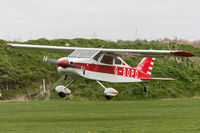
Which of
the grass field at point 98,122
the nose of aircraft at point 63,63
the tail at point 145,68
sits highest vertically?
the nose of aircraft at point 63,63

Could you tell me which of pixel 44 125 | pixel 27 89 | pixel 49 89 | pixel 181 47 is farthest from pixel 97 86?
pixel 181 47

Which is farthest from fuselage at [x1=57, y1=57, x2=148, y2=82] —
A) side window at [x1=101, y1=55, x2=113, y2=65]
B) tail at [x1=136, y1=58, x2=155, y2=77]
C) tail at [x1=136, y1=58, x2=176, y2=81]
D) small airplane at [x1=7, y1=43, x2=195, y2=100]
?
tail at [x1=136, y1=58, x2=155, y2=77]

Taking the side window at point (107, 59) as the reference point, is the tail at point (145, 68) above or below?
below

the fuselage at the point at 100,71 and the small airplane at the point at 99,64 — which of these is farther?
the fuselage at the point at 100,71

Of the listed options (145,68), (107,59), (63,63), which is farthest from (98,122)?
(145,68)

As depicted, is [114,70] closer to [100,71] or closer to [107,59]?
[107,59]

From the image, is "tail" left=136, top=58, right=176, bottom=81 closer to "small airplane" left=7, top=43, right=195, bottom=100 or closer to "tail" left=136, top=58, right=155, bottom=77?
"tail" left=136, top=58, right=155, bottom=77

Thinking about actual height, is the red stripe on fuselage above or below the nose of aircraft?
below

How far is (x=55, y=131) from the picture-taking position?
13.4 meters

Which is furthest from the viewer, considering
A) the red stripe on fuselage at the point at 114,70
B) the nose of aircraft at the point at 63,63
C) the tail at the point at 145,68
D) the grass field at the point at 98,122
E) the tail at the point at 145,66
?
the tail at the point at 145,66

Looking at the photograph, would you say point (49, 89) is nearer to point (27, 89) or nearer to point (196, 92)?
point (27, 89)

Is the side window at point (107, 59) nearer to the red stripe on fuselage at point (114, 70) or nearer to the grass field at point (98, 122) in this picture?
the red stripe on fuselage at point (114, 70)

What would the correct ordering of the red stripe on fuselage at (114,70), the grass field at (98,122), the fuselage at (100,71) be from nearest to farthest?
the grass field at (98,122), the fuselage at (100,71), the red stripe on fuselage at (114,70)

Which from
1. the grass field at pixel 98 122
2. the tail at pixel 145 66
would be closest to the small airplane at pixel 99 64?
the tail at pixel 145 66
